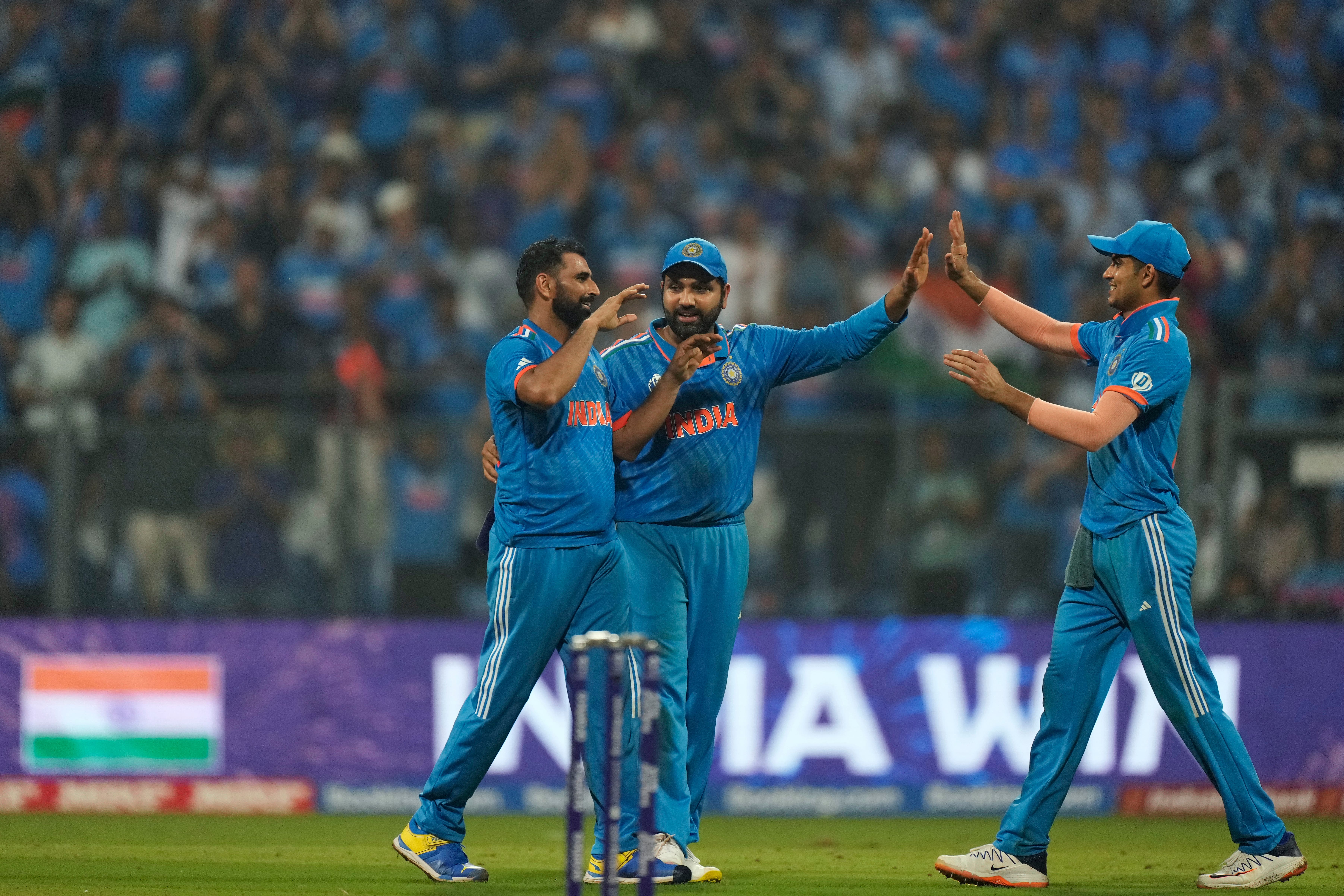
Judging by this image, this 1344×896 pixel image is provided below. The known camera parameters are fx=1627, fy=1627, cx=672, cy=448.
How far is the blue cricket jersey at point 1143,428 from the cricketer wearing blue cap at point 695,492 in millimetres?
924

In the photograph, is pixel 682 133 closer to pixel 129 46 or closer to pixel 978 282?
pixel 129 46

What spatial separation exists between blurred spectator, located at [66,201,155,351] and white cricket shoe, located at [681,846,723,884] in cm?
776

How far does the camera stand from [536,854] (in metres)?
8.06

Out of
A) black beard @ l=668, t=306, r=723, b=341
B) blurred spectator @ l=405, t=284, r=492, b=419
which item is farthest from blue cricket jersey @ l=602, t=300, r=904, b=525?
blurred spectator @ l=405, t=284, r=492, b=419

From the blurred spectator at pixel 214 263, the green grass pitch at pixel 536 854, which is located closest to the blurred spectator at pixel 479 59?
the blurred spectator at pixel 214 263

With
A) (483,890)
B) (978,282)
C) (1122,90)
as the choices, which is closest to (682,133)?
(1122,90)

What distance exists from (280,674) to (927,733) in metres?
4.19

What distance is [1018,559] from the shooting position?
35.8 ft

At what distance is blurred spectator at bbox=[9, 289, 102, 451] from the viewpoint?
11.7m

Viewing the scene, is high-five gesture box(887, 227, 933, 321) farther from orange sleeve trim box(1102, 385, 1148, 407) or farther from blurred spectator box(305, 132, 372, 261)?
blurred spectator box(305, 132, 372, 261)

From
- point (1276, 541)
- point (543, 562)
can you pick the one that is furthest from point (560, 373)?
point (1276, 541)

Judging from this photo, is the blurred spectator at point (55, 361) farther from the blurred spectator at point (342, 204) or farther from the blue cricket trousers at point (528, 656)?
the blue cricket trousers at point (528, 656)

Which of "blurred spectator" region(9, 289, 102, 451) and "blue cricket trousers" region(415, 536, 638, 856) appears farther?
"blurred spectator" region(9, 289, 102, 451)

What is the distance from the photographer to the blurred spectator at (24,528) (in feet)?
34.9
